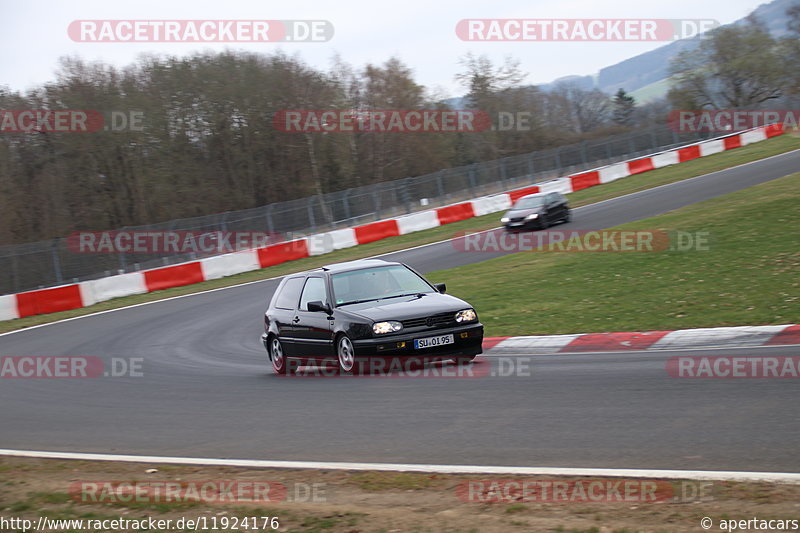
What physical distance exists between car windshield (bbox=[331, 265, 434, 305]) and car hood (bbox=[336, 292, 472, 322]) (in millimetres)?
208

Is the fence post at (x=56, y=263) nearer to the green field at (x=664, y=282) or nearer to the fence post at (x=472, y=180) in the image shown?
the green field at (x=664, y=282)

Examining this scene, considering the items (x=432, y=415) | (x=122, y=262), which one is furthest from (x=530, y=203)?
(x=432, y=415)

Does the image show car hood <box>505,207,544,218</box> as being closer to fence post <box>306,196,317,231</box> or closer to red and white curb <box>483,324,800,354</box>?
fence post <box>306,196,317,231</box>

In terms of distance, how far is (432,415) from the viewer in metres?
7.77

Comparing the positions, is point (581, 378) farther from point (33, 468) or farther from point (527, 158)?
point (527, 158)

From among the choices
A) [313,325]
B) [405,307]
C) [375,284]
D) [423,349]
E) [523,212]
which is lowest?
[423,349]

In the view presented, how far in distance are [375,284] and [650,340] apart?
374 cm

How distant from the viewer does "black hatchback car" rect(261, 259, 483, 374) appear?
33.3 ft

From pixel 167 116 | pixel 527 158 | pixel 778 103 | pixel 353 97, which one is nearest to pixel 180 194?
pixel 167 116

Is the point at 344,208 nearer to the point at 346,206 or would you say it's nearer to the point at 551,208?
the point at 346,206

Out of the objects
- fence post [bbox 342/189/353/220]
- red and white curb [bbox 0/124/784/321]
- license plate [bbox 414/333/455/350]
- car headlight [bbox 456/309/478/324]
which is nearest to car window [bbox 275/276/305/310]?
license plate [bbox 414/333/455/350]

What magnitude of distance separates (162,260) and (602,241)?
15538 millimetres

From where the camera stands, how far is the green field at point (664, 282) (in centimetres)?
1180

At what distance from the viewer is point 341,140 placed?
5341cm
